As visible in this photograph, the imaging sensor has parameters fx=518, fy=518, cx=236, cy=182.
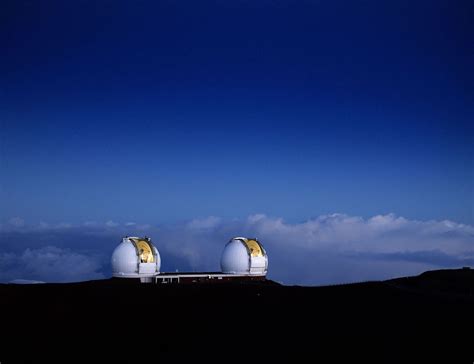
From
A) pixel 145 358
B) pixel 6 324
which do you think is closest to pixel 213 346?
pixel 145 358

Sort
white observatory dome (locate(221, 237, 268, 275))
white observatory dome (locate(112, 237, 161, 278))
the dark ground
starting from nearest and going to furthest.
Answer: the dark ground, white observatory dome (locate(112, 237, 161, 278)), white observatory dome (locate(221, 237, 268, 275))

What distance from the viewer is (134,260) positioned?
3809 cm

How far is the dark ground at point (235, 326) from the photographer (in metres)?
13.7

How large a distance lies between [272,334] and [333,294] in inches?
343

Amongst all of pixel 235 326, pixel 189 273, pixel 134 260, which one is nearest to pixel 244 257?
pixel 189 273

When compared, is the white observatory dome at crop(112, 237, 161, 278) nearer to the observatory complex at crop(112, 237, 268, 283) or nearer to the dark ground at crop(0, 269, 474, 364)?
the observatory complex at crop(112, 237, 268, 283)

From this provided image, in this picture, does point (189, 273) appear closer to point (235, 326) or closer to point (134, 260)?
point (134, 260)

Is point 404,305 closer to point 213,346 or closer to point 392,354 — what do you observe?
point 392,354

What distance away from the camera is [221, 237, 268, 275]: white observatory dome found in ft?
135

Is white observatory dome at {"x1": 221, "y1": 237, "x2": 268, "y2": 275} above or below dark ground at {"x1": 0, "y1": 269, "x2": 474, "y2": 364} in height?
above

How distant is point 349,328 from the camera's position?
16156 millimetres

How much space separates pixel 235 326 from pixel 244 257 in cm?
2473

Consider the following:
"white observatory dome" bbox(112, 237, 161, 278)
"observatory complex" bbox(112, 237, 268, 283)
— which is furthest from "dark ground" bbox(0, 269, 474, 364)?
"observatory complex" bbox(112, 237, 268, 283)

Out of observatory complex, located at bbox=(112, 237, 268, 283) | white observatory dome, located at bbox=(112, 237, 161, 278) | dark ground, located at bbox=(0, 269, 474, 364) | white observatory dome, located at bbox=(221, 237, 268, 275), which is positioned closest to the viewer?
dark ground, located at bbox=(0, 269, 474, 364)
